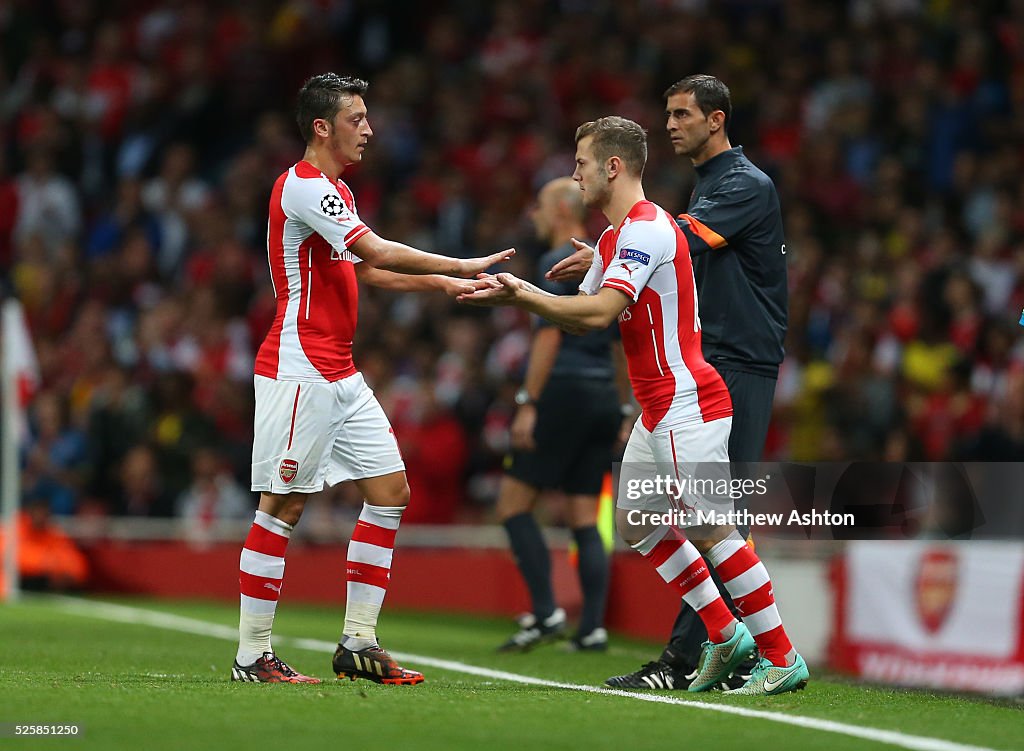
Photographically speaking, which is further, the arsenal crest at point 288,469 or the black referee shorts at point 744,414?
the black referee shorts at point 744,414

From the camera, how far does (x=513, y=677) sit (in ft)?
22.9

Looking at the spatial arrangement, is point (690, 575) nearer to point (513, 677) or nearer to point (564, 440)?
point (513, 677)

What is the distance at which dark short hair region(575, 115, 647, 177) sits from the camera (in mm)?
6375

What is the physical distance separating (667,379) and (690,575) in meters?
0.77

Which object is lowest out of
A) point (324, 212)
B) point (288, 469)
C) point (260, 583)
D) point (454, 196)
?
point (260, 583)

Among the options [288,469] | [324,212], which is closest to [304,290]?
[324,212]

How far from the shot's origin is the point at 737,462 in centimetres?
672

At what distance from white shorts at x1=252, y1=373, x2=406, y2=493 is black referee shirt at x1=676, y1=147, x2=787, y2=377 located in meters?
1.45

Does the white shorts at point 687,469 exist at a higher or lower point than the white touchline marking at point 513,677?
higher

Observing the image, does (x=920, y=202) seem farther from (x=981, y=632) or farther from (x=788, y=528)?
(x=981, y=632)

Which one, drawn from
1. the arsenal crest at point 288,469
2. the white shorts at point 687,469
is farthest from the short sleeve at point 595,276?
the arsenal crest at point 288,469

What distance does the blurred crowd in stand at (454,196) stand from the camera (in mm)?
12391

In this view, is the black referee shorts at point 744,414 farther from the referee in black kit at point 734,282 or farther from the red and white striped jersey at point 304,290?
the red and white striped jersey at point 304,290

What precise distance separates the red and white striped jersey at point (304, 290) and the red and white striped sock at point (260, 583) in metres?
0.61
